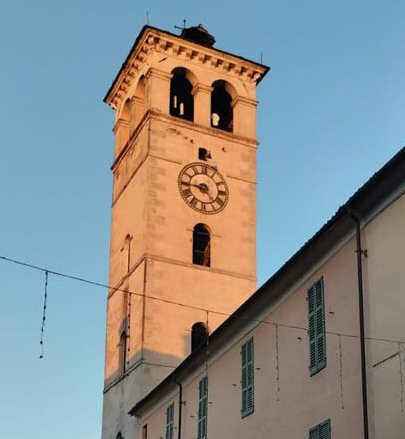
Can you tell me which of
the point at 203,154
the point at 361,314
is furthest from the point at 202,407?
the point at 203,154

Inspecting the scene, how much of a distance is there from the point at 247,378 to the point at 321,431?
A: 488 cm

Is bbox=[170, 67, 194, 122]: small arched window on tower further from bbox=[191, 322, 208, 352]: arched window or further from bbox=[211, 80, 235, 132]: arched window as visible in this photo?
bbox=[191, 322, 208, 352]: arched window

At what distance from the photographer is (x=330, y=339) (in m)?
20.7

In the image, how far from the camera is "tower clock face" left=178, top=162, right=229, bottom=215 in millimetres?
41344

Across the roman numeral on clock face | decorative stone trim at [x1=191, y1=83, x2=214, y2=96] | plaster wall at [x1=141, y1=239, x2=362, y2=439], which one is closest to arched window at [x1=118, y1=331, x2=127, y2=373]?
the roman numeral on clock face

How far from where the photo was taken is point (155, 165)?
1622 inches

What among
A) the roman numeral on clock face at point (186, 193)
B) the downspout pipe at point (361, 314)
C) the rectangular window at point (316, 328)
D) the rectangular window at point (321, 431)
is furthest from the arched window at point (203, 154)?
the rectangular window at point (321, 431)

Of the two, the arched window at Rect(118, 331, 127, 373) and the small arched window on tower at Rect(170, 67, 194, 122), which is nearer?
the arched window at Rect(118, 331, 127, 373)

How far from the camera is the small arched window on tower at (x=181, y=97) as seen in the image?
45.6 m

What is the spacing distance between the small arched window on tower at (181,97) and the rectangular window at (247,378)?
2131cm

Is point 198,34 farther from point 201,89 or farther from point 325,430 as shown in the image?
point 325,430

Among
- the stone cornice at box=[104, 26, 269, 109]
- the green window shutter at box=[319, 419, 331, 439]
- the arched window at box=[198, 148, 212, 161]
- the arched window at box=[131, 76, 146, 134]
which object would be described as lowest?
the green window shutter at box=[319, 419, 331, 439]

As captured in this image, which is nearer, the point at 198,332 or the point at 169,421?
the point at 169,421

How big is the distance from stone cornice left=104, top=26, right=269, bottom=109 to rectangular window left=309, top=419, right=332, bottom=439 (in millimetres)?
25578
